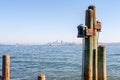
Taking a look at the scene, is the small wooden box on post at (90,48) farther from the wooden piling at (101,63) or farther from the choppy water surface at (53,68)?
the choppy water surface at (53,68)

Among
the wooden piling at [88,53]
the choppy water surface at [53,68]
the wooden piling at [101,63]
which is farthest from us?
the choppy water surface at [53,68]

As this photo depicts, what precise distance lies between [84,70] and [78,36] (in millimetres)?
1273

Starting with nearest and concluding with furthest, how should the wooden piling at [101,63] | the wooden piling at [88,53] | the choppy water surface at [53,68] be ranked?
the wooden piling at [88,53] → the wooden piling at [101,63] → the choppy water surface at [53,68]

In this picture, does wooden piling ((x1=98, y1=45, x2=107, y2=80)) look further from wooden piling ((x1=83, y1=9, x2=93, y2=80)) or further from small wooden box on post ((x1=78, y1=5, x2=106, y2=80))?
wooden piling ((x1=83, y1=9, x2=93, y2=80))

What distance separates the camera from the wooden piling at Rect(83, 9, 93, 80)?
11.8 meters

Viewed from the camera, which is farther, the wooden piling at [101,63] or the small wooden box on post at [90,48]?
the wooden piling at [101,63]

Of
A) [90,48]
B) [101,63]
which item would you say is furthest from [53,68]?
[90,48]

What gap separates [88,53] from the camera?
38.9ft

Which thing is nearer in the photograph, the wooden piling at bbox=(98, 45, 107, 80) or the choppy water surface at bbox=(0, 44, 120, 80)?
the wooden piling at bbox=(98, 45, 107, 80)

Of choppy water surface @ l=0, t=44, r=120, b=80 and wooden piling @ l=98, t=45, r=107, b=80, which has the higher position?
wooden piling @ l=98, t=45, r=107, b=80

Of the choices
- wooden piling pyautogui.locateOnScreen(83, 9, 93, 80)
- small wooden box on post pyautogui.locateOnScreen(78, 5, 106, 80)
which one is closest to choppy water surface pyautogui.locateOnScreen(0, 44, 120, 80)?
small wooden box on post pyautogui.locateOnScreen(78, 5, 106, 80)

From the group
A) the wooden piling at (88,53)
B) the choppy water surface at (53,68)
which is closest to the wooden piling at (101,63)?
the wooden piling at (88,53)

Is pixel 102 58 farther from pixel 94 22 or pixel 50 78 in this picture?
pixel 50 78

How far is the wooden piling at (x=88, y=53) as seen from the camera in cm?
1180
